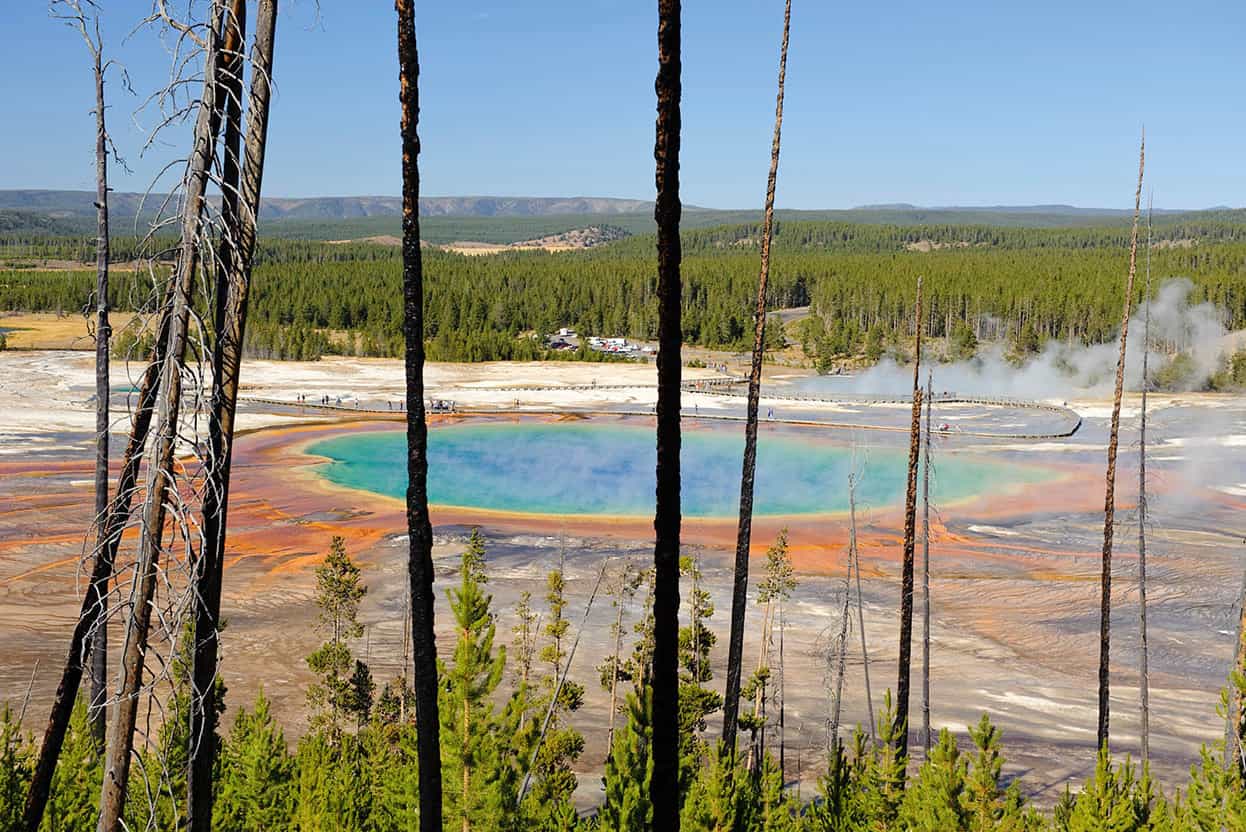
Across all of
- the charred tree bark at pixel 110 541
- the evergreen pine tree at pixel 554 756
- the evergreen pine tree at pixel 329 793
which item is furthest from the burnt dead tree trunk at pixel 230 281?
the evergreen pine tree at pixel 554 756

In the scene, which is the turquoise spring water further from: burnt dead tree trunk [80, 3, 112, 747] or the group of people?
burnt dead tree trunk [80, 3, 112, 747]

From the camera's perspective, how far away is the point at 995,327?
308ft

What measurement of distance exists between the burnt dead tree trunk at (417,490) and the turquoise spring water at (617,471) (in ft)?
97.3

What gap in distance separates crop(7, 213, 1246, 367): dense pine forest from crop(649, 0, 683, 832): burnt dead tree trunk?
79.2 meters

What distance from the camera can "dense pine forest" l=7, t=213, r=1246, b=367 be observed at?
86.5m

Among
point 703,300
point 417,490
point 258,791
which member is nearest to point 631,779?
point 258,791

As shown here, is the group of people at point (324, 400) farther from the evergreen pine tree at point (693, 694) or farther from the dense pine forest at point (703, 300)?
the evergreen pine tree at point (693, 694)

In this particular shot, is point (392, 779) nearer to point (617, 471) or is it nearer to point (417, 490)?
point (417, 490)

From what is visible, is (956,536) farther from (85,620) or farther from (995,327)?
(995,327)

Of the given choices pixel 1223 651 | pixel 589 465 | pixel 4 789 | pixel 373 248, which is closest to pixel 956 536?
pixel 1223 651

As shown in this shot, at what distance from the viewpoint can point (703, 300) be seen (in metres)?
110

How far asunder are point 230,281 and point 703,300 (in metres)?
106

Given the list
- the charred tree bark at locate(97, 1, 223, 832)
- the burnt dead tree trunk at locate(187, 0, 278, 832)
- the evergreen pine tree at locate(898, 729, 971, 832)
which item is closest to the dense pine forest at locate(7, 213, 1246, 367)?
the evergreen pine tree at locate(898, 729, 971, 832)

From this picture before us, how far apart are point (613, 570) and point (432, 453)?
20.2 metres
